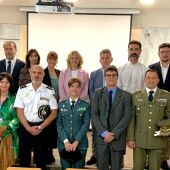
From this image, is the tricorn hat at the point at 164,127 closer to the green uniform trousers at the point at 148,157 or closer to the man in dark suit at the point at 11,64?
the green uniform trousers at the point at 148,157

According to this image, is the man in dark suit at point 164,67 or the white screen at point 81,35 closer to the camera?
the man in dark suit at point 164,67

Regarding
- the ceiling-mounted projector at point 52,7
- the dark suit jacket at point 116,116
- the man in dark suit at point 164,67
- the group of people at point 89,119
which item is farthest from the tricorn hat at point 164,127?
the ceiling-mounted projector at point 52,7

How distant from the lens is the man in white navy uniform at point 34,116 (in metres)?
3.44

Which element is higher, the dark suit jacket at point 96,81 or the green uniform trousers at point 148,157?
the dark suit jacket at point 96,81

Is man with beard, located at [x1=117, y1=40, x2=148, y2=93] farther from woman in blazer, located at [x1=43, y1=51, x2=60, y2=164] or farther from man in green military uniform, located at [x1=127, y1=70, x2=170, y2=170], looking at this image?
woman in blazer, located at [x1=43, y1=51, x2=60, y2=164]

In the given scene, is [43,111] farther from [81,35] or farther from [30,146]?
[81,35]

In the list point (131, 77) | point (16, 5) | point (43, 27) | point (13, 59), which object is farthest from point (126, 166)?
point (16, 5)

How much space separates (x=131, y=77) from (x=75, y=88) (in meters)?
0.89

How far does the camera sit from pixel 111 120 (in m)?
3.34

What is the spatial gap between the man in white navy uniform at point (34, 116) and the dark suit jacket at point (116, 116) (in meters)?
0.54

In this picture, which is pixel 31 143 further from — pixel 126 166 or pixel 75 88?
pixel 126 166

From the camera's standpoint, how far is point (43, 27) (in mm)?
6520

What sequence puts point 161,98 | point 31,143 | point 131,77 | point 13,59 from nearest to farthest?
point 161,98 → point 31,143 → point 131,77 → point 13,59

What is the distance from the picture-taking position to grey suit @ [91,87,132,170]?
10.8 feet
